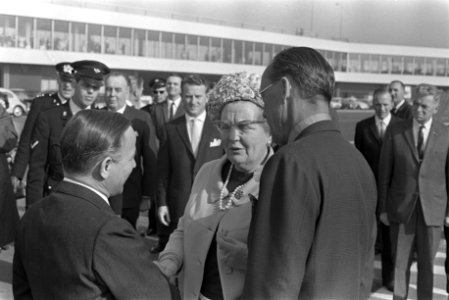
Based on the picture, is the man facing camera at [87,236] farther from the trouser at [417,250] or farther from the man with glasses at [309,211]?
the trouser at [417,250]

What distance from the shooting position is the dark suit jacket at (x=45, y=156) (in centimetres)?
483

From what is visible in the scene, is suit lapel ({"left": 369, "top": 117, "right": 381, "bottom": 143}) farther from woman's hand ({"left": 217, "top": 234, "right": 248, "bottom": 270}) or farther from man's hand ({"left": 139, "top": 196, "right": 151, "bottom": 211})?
woman's hand ({"left": 217, "top": 234, "right": 248, "bottom": 270})

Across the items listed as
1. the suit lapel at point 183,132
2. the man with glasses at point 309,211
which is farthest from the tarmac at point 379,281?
the man with glasses at point 309,211

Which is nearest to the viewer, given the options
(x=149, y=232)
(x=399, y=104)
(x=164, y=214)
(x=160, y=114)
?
(x=164, y=214)

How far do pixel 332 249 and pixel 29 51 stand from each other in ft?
141

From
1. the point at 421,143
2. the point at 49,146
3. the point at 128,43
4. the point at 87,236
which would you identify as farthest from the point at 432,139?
the point at 128,43

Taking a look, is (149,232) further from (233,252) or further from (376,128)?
(233,252)

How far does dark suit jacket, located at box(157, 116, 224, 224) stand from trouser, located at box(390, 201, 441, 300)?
1.89 m

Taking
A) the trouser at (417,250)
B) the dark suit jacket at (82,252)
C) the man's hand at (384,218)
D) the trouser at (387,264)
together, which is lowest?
the trouser at (387,264)

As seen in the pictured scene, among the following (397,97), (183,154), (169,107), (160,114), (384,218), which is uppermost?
(397,97)

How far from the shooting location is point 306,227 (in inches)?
66.7

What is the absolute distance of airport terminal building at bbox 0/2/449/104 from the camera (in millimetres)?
39531

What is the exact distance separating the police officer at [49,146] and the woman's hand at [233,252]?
2.75 meters

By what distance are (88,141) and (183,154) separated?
366 cm
